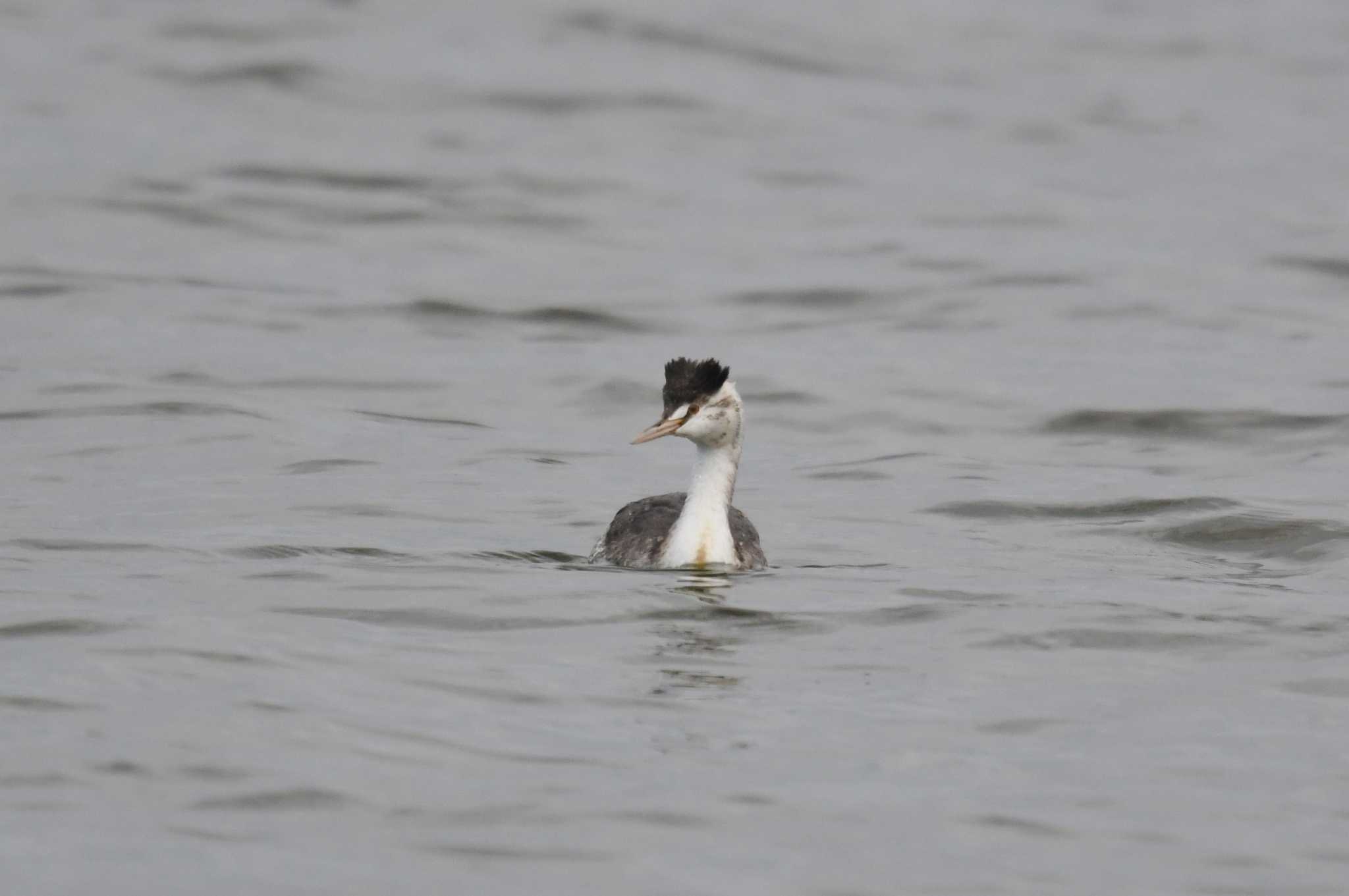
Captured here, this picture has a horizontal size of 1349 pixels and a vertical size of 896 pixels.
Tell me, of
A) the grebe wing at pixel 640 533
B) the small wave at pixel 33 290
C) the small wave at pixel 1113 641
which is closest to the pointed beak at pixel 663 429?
the grebe wing at pixel 640 533

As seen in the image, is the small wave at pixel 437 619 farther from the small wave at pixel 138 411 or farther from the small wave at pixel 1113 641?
the small wave at pixel 138 411

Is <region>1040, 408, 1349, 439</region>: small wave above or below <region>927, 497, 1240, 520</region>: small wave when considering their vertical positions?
above

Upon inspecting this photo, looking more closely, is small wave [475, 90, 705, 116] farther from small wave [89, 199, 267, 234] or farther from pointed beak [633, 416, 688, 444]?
pointed beak [633, 416, 688, 444]

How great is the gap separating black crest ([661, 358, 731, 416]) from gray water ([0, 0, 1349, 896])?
3.10ft

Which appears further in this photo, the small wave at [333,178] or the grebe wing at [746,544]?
the small wave at [333,178]

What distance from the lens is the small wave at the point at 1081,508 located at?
15078 mm

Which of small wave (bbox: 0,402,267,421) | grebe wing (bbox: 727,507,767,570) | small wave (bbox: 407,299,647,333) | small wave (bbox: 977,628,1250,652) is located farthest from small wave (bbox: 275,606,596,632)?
small wave (bbox: 407,299,647,333)

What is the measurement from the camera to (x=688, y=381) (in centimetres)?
1246

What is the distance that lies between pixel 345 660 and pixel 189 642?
2.38 feet

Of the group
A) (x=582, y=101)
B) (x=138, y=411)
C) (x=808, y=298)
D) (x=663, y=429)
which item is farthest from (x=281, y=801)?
(x=582, y=101)

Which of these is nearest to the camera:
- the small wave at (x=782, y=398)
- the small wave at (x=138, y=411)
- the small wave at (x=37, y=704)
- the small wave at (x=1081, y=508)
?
the small wave at (x=37, y=704)

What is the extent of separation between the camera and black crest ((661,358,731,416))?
490 inches

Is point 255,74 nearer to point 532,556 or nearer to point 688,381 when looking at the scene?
point 532,556

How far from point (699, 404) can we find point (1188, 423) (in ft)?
23.3
